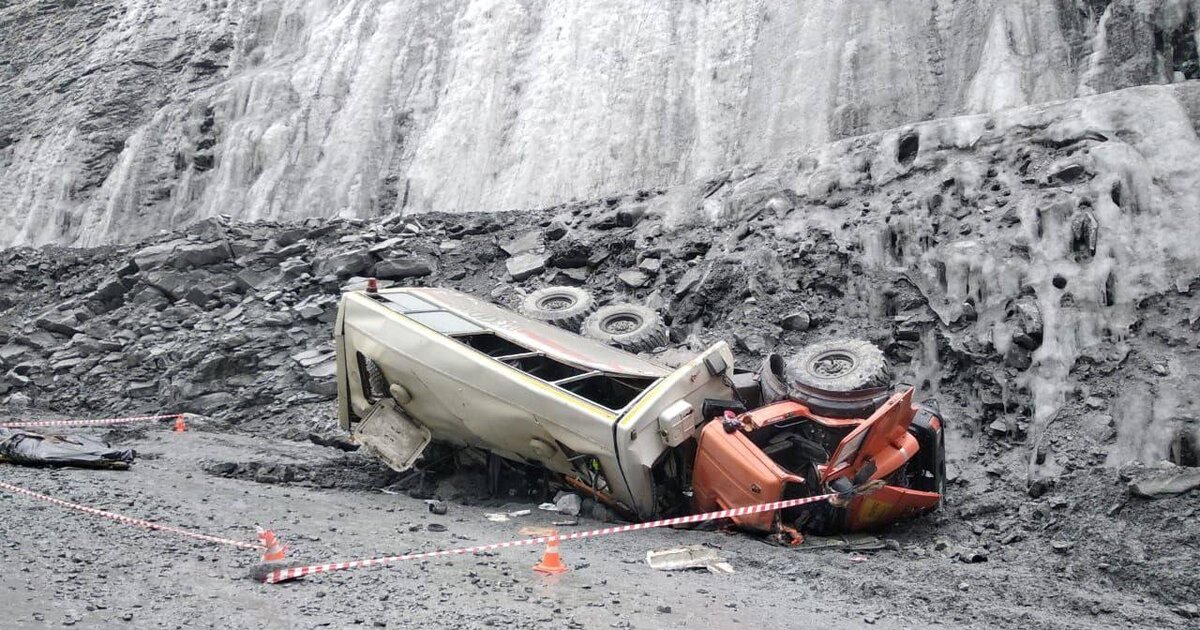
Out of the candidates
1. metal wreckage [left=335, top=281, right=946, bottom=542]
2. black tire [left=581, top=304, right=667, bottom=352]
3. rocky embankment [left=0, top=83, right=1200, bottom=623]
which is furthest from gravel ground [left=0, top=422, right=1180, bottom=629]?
black tire [left=581, top=304, right=667, bottom=352]

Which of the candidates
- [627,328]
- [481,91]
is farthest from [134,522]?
[481,91]

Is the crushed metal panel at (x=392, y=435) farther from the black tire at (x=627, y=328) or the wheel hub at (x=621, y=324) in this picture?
the wheel hub at (x=621, y=324)

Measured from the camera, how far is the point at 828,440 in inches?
288

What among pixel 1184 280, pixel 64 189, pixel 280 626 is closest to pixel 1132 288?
pixel 1184 280

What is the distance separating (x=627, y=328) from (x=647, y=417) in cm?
309

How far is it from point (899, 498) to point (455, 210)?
11620 mm

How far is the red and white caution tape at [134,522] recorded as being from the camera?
6250mm

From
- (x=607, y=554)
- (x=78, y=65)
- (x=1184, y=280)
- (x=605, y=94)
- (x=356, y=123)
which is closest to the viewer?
(x=607, y=554)

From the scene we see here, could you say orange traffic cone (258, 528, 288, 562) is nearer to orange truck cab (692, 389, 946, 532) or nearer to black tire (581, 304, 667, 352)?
orange truck cab (692, 389, 946, 532)

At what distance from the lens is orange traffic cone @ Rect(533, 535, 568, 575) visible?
5676mm

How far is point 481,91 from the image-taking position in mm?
18469

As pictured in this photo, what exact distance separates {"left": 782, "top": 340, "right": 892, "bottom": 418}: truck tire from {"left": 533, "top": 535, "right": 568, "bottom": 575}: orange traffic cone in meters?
2.57

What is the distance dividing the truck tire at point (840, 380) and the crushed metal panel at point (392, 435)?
3.10 meters

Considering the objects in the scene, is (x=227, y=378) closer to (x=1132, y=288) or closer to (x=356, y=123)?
(x=356, y=123)
